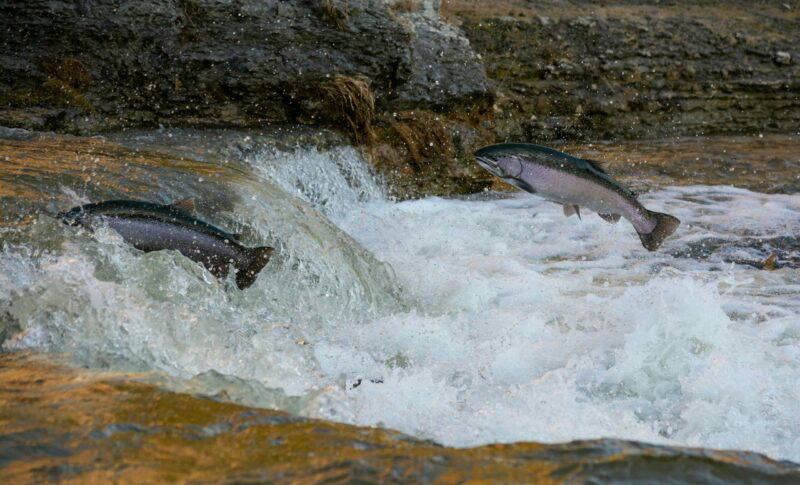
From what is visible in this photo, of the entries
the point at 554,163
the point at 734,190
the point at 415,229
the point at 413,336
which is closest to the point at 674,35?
the point at 734,190

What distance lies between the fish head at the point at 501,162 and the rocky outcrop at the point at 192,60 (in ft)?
12.3

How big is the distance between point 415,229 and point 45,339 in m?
4.11

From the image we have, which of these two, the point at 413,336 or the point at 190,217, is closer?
the point at 190,217

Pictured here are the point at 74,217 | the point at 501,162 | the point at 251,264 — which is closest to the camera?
the point at 74,217

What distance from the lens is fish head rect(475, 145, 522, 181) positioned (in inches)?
171

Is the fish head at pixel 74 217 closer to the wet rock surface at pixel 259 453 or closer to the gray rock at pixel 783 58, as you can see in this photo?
the wet rock surface at pixel 259 453

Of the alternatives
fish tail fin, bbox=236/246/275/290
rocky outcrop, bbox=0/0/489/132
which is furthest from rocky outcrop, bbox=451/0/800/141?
fish tail fin, bbox=236/246/275/290

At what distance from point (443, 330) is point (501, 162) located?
Result: 0.87 meters

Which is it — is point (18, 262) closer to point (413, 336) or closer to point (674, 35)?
point (413, 336)

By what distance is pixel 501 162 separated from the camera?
434cm

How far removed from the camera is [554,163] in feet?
14.3

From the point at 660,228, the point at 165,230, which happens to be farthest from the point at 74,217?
the point at 660,228

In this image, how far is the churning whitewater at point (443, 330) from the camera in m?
2.95

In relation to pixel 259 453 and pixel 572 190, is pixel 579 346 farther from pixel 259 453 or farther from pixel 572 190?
pixel 259 453
